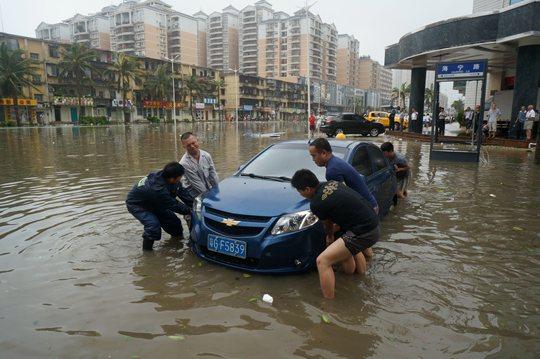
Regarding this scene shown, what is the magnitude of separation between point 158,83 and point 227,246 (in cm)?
7445

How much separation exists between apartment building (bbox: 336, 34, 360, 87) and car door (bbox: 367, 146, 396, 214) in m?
151

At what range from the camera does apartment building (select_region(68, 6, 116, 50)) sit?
381 ft


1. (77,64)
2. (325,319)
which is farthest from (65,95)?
(325,319)

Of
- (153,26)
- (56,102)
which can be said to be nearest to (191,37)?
(153,26)

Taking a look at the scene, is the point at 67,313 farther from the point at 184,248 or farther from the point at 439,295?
the point at 439,295

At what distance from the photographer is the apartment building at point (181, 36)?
116 metres

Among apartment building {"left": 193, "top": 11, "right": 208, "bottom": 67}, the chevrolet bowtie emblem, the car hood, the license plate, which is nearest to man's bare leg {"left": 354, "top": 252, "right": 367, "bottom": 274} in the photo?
the car hood

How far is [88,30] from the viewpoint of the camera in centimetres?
11856

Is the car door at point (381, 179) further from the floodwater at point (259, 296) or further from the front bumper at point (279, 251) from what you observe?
the front bumper at point (279, 251)

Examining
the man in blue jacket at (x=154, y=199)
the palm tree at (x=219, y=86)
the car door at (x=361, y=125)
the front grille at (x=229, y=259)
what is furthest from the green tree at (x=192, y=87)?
the front grille at (x=229, y=259)

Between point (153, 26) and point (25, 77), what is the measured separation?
59.3 metres

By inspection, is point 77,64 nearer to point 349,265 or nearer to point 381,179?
point 381,179

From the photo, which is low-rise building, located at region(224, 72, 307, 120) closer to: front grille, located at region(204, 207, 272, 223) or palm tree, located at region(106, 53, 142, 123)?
palm tree, located at region(106, 53, 142, 123)

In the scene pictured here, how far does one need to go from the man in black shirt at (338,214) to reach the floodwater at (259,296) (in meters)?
0.45
